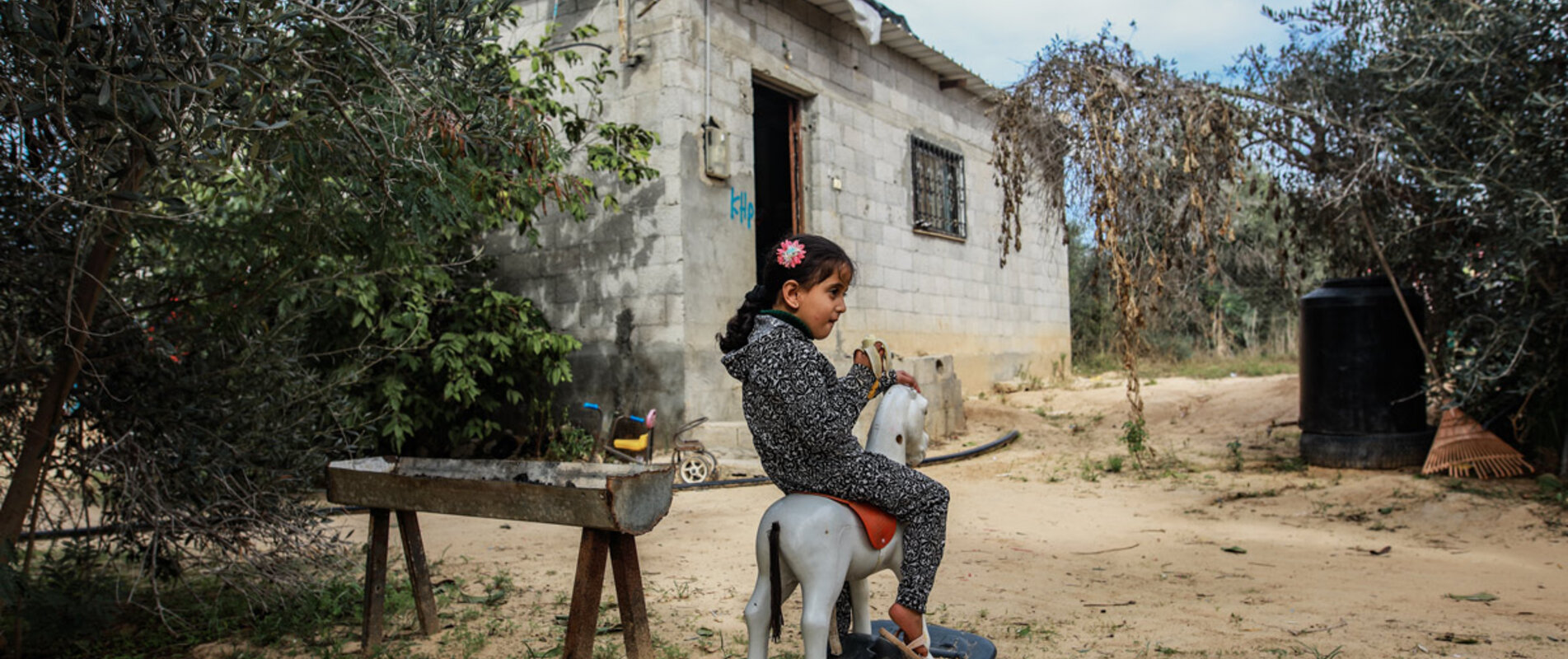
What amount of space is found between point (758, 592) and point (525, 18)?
24.5 ft

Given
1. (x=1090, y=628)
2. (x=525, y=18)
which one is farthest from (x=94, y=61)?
(x=525, y=18)

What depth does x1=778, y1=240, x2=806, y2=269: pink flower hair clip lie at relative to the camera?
2.68 metres

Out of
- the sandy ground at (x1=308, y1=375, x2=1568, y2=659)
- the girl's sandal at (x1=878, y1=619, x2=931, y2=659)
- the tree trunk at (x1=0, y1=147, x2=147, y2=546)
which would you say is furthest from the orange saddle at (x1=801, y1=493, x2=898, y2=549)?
the tree trunk at (x1=0, y1=147, x2=147, y2=546)

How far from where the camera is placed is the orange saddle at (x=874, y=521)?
2.62 meters

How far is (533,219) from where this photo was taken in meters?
8.77

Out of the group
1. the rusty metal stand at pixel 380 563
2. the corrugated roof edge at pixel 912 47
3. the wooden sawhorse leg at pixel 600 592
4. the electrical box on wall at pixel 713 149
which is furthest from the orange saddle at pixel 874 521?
the corrugated roof edge at pixel 912 47

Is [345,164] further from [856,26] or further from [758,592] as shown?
[856,26]

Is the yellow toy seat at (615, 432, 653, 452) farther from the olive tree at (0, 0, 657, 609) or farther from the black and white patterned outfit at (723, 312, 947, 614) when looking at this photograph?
the black and white patterned outfit at (723, 312, 947, 614)

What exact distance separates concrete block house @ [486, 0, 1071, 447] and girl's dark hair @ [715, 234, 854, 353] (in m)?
5.17

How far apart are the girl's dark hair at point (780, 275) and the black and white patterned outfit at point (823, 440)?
0.05 meters

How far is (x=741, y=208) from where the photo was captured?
8.65m

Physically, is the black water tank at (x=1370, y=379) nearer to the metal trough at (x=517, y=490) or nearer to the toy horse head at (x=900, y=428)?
the toy horse head at (x=900, y=428)

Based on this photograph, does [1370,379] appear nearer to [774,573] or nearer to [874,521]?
[874,521]

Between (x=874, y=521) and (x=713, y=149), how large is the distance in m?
5.99
